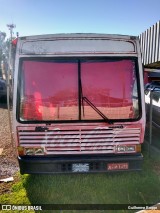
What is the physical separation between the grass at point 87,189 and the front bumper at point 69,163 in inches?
16.1

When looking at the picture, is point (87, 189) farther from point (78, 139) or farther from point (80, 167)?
point (78, 139)

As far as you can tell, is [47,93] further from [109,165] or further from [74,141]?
[109,165]

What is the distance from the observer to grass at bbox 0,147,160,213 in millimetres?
4797

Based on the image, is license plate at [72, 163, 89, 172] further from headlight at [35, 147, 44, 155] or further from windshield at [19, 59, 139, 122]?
windshield at [19, 59, 139, 122]

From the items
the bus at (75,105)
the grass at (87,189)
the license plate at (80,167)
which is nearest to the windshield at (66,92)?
the bus at (75,105)

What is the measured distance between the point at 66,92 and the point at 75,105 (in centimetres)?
30

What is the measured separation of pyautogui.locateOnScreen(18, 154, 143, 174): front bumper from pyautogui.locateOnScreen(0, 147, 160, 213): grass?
1.34 feet

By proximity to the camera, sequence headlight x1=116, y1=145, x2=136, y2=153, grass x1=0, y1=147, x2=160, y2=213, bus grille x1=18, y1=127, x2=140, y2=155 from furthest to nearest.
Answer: headlight x1=116, y1=145, x2=136, y2=153 → bus grille x1=18, y1=127, x2=140, y2=155 → grass x1=0, y1=147, x2=160, y2=213

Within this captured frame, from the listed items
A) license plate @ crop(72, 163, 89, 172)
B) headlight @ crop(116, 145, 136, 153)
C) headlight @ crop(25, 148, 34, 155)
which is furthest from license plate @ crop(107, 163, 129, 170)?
headlight @ crop(25, 148, 34, 155)

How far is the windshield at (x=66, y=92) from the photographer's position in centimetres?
504

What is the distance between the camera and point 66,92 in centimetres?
507

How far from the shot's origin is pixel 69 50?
505cm

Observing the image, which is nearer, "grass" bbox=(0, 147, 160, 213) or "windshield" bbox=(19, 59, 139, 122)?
"grass" bbox=(0, 147, 160, 213)

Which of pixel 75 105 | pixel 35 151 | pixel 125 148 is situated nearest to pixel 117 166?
pixel 125 148
